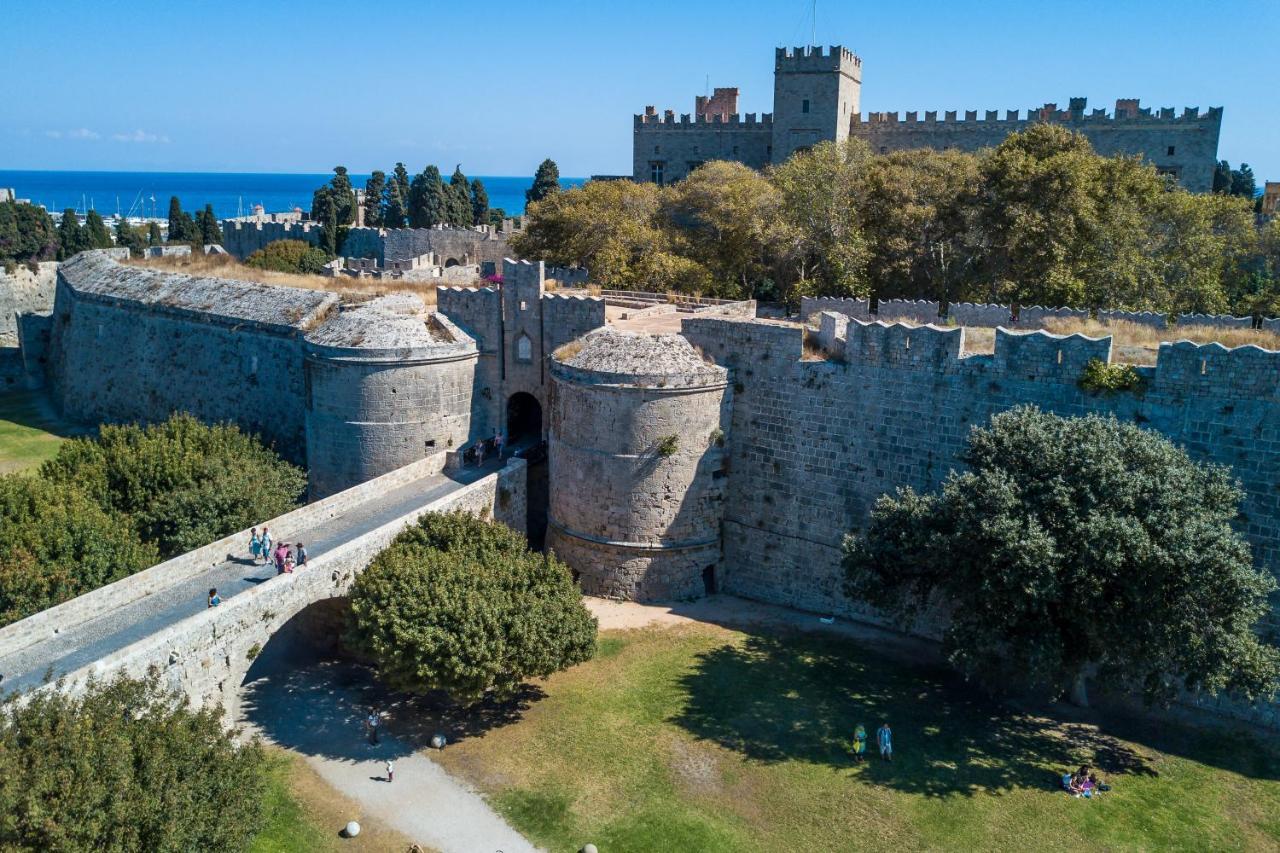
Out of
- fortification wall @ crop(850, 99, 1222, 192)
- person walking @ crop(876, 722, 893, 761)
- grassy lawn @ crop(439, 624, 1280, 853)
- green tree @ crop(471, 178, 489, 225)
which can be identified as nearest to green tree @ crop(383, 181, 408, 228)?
green tree @ crop(471, 178, 489, 225)

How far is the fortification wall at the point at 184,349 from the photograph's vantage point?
1278 inches

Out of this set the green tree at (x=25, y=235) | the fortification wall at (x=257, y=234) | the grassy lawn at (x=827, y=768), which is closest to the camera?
the grassy lawn at (x=827, y=768)

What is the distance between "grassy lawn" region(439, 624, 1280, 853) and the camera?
52.3 feet

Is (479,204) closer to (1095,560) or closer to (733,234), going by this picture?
(733,234)

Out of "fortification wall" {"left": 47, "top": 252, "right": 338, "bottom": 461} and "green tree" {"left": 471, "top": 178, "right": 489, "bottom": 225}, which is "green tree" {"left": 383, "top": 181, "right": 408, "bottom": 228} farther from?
"fortification wall" {"left": 47, "top": 252, "right": 338, "bottom": 461}

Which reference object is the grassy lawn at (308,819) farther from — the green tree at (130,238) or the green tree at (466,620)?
the green tree at (130,238)

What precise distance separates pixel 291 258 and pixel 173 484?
36.1m

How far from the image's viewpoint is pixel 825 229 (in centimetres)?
3525

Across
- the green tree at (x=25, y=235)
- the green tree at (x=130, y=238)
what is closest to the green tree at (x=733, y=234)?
the green tree at (x=25, y=235)

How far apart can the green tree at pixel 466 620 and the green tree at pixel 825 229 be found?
55.4 ft

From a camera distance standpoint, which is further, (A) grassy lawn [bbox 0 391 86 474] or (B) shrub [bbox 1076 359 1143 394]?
(A) grassy lawn [bbox 0 391 86 474]

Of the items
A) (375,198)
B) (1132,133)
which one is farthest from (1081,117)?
(375,198)

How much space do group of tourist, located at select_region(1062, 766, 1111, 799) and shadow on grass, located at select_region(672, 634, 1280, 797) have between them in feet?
0.85

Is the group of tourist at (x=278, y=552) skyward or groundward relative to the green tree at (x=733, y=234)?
groundward
